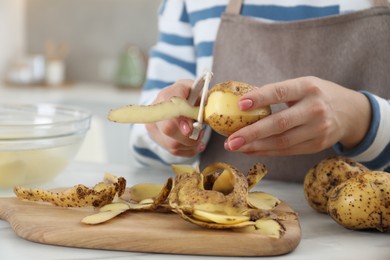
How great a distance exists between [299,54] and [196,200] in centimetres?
56

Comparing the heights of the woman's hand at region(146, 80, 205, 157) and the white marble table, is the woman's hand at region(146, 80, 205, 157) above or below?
above

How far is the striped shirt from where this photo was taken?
133 cm

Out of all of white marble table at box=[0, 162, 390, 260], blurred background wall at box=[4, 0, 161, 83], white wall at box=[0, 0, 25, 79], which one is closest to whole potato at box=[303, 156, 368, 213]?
white marble table at box=[0, 162, 390, 260]

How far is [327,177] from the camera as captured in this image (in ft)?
3.22

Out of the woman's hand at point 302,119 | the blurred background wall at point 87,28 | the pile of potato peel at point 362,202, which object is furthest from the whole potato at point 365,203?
the blurred background wall at point 87,28

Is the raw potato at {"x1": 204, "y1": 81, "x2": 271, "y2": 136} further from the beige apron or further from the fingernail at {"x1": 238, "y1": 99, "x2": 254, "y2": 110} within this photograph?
the beige apron

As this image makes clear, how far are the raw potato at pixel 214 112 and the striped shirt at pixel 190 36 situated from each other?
29 cm

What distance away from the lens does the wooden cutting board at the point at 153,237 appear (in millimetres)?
789

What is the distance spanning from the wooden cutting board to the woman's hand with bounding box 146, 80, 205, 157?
17 cm

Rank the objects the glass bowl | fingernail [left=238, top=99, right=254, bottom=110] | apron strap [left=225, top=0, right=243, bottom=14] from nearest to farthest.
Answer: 1. fingernail [left=238, top=99, right=254, bottom=110]
2. the glass bowl
3. apron strap [left=225, top=0, right=243, bottom=14]

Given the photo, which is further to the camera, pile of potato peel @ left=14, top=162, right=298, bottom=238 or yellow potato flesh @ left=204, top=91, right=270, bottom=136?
yellow potato flesh @ left=204, top=91, right=270, bottom=136

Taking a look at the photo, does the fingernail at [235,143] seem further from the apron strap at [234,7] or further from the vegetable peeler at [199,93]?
the apron strap at [234,7]

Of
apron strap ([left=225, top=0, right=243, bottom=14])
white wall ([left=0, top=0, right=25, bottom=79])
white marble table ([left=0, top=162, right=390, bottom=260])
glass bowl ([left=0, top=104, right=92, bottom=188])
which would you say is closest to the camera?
white marble table ([left=0, top=162, right=390, bottom=260])

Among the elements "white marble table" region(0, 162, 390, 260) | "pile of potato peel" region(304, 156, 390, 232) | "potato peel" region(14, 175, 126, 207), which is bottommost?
"white marble table" region(0, 162, 390, 260)
